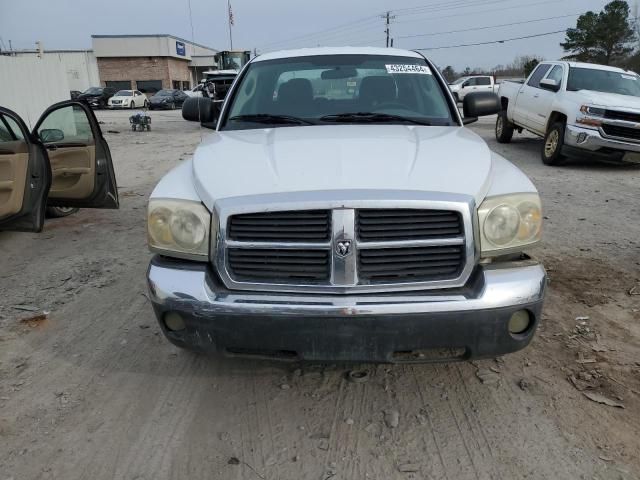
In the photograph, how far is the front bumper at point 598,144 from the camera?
8883 millimetres

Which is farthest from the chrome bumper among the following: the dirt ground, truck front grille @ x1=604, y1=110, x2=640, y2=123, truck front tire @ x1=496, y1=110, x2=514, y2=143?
the dirt ground

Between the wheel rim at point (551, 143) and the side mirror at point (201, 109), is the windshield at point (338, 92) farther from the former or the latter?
the wheel rim at point (551, 143)

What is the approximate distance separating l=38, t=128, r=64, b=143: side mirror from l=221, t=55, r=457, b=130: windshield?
269 centimetres

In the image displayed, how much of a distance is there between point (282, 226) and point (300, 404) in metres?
1.03

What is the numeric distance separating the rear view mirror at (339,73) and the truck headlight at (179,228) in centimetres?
197

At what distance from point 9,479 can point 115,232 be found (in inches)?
154

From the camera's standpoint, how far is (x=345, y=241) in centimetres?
231

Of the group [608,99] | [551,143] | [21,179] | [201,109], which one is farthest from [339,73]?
[551,143]

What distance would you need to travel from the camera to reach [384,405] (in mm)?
2754

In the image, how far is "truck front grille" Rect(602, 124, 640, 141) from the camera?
883 cm

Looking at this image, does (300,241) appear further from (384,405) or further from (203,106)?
(203,106)

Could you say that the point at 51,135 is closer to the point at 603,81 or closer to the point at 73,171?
the point at 73,171

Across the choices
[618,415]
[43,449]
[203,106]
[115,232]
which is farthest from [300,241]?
[115,232]

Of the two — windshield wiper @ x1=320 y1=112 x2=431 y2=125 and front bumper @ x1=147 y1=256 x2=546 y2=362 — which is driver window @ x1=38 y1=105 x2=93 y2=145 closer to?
windshield wiper @ x1=320 y1=112 x2=431 y2=125
